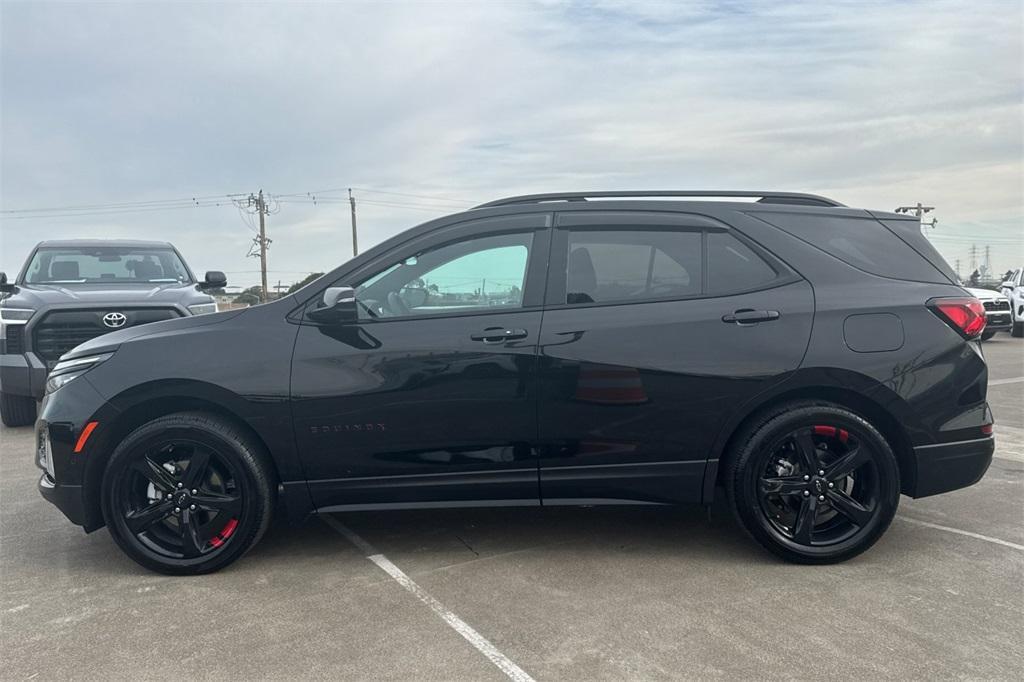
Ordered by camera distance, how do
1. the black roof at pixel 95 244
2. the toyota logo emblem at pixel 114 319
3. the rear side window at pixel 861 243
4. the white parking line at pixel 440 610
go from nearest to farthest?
the white parking line at pixel 440 610, the rear side window at pixel 861 243, the toyota logo emblem at pixel 114 319, the black roof at pixel 95 244

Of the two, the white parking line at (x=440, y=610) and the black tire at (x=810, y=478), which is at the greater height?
the black tire at (x=810, y=478)

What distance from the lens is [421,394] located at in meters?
3.42

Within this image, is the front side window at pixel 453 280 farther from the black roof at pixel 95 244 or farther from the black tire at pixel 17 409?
the black roof at pixel 95 244

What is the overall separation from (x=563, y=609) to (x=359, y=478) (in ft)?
3.79

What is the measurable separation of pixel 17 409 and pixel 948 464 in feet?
26.2

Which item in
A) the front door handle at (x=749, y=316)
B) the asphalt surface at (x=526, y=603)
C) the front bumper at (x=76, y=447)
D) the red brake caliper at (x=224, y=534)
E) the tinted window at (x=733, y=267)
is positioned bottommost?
the asphalt surface at (x=526, y=603)

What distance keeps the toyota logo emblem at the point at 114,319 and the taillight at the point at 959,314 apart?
262 inches

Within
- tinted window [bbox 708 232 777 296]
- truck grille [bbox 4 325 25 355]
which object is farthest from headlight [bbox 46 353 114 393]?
truck grille [bbox 4 325 25 355]

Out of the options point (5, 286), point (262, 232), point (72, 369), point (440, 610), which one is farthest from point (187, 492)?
point (262, 232)

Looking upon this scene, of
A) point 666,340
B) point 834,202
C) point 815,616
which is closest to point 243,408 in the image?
point 666,340

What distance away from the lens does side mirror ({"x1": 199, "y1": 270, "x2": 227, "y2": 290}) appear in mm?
8031

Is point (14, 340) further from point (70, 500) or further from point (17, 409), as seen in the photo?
point (70, 500)

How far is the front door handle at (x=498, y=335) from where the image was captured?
3.43 m

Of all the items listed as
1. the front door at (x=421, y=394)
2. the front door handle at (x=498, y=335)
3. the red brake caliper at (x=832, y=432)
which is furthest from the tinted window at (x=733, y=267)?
the front door handle at (x=498, y=335)
